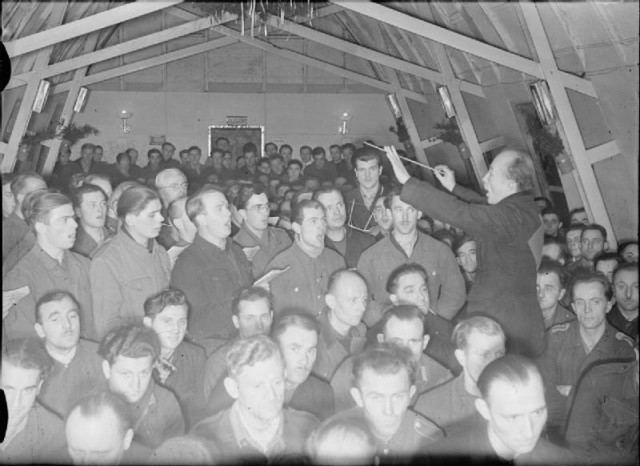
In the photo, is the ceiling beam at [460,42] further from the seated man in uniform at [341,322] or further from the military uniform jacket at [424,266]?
the seated man in uniform at [341,322]

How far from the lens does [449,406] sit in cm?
296

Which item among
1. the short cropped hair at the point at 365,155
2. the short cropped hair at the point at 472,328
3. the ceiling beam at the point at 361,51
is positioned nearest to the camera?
the short cropped hair at the point at 472,328

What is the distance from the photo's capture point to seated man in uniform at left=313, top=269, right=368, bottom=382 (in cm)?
303

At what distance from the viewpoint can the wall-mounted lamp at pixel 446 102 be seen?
456 cm

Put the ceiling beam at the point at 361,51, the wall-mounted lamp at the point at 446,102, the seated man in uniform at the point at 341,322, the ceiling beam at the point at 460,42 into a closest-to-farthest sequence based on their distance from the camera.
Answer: the seated man in uniform at the point at 341,322 < the ceiling beam at the point at 460,42 < the ceiling beam at the point at 361,51 < the wall-mounted lamp at the point at 446,102

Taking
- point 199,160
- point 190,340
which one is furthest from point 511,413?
point 199,160

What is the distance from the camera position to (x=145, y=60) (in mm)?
4906

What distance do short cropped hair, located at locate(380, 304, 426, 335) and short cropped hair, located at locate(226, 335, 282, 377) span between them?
0.46 meters

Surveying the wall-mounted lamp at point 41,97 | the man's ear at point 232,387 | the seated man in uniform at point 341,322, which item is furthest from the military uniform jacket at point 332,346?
the wall-mounted lamp at point 41,97

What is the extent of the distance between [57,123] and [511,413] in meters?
2.78

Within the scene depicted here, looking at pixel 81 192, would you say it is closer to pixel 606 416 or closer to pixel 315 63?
pixel 315 63

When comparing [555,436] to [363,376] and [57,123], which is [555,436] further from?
[57,123]

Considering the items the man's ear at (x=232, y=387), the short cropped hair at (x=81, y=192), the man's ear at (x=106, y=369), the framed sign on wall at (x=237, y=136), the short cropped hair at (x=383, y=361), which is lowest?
the man's ear at (x=232, y=387)

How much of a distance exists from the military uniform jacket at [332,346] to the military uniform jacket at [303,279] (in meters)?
0.09
